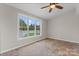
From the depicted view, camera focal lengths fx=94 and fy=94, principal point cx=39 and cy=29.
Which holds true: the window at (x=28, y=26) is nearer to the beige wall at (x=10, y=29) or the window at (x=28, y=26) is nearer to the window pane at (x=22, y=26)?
the window pane at (x=22, y=26)

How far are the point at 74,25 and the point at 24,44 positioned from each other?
4.09 ft

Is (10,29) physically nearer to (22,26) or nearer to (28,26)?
(22,26)

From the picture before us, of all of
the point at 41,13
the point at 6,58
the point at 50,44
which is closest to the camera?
the point at 6,58

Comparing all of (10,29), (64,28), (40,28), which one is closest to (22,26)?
(10,29)

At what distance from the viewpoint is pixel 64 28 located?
2.01 m

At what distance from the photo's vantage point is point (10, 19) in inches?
86.1

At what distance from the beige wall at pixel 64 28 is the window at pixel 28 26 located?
27 cm

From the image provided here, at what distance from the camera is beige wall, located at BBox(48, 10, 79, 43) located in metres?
1.97

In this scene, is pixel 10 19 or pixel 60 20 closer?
pixel 60 20

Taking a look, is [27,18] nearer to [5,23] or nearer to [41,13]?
[41,13]

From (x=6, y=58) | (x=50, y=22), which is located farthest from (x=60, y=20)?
(x=6, y=58)

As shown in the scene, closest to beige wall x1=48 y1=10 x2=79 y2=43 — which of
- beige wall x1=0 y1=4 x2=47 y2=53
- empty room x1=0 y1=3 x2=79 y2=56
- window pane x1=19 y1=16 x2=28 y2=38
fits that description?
empty room x1=0 y1=3 x2=79 y2=56

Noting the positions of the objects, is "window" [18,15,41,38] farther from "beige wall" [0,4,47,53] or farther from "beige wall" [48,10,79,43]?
"beige wall" [48,10,79,43]

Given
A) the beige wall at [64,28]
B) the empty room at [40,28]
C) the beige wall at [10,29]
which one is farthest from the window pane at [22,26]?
the beige wall at [64,28]
